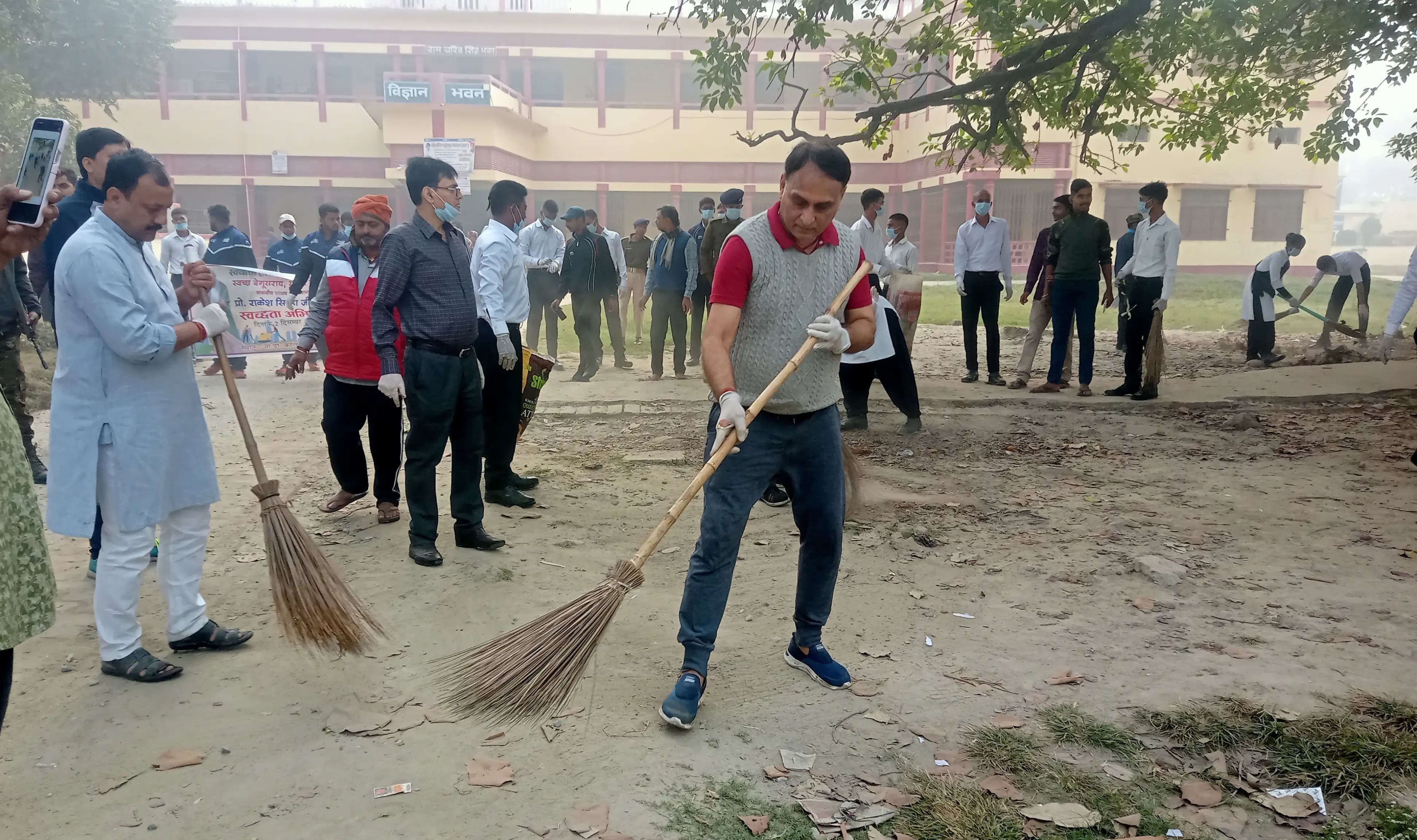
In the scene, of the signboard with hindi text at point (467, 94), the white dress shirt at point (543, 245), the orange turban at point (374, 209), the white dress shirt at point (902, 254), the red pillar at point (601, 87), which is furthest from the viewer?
the red pillar at point (601, 87)

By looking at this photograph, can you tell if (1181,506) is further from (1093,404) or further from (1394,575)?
(1093,404)

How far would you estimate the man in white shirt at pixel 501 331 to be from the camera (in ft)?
17.8

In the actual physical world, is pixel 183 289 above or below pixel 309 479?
above

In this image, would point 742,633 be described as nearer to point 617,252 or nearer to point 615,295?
point 615,295

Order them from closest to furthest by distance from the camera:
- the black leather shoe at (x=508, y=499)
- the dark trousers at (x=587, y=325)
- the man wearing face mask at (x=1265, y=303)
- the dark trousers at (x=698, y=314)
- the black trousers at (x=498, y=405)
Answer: the black trousers at (x=498, y=405), the black leather shoe at (x=508, y=499), the dark trousers at (x=698, y=314), the dark trousers at (x=587, y=325), the man wearing face mask at (x=1265, y=303)

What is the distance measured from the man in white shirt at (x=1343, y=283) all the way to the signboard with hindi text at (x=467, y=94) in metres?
21.1

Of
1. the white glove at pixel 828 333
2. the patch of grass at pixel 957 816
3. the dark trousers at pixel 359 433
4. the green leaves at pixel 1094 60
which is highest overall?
the green leaves at pixel 1094 60

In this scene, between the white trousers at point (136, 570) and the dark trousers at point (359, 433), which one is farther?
the dark trousers at point (359, 433)

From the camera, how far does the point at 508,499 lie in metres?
5.98

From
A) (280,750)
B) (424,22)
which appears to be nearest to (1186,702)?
(280,750)

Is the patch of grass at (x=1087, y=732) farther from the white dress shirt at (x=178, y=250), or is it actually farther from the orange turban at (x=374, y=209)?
the white dress shirt at (x=178, y=250)

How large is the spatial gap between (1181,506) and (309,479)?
5776mm

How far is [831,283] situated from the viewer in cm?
337

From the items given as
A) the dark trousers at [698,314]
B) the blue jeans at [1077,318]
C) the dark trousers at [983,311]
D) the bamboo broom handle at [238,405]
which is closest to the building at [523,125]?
the dark trousers at [698,314]
